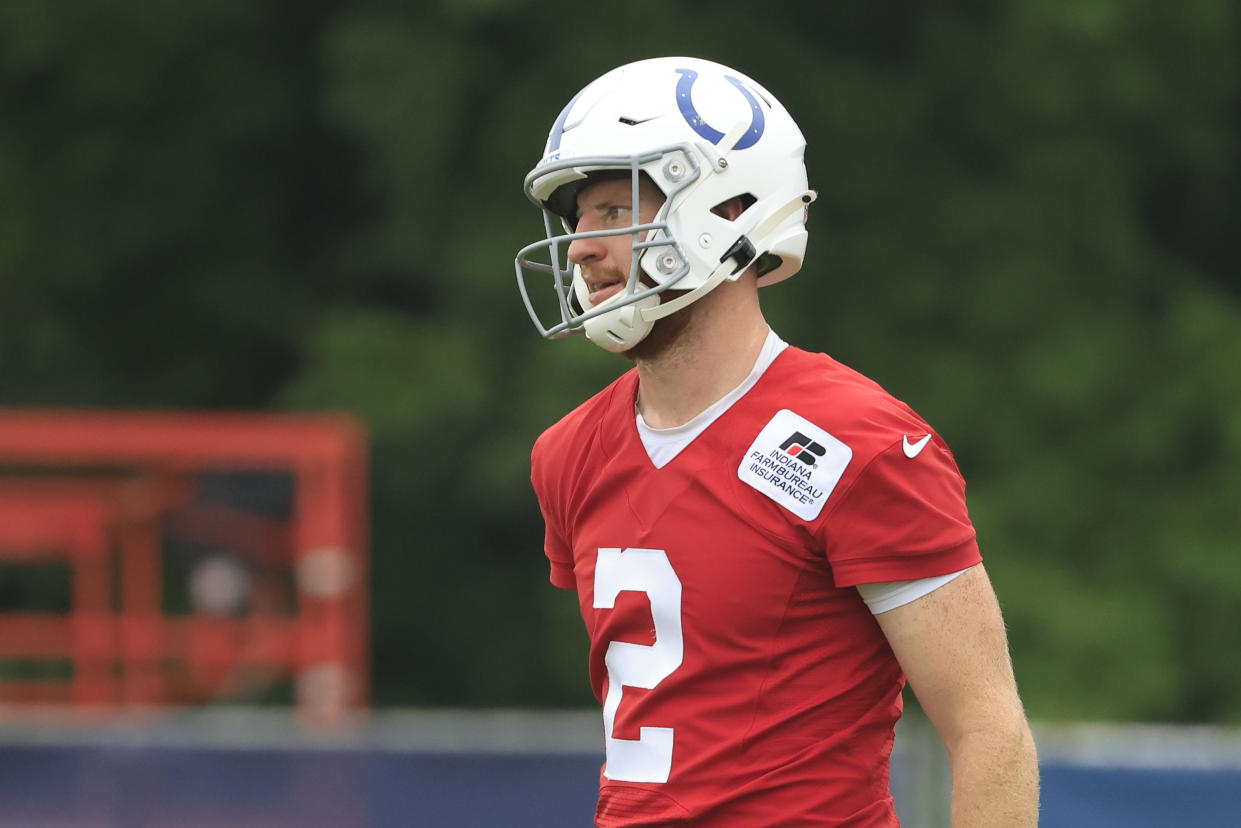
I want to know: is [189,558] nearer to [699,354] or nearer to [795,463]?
[699,354]

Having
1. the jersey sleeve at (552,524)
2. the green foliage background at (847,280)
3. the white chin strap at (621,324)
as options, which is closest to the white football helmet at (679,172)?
the white chin strap at (621,324)

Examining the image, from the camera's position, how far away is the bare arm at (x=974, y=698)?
1.99 meters

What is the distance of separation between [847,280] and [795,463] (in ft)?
21.7

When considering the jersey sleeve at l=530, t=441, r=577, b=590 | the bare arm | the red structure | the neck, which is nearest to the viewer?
the bare arm

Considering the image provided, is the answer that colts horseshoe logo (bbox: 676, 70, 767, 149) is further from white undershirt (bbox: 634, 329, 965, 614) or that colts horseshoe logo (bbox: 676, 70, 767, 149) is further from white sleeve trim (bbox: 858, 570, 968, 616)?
white sleeve trim (bbox: 858, 570, 968, 616)

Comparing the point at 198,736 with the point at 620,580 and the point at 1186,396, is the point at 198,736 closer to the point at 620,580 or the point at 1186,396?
the point at 620,580

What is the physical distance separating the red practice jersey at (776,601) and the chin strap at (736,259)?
157mm

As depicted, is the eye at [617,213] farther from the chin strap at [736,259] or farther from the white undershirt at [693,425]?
the white undershirt at [693,425]

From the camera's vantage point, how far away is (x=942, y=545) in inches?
78.7

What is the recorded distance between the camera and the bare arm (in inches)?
78.4

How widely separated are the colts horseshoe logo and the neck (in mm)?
206

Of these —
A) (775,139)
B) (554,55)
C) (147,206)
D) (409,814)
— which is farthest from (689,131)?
(147,206)

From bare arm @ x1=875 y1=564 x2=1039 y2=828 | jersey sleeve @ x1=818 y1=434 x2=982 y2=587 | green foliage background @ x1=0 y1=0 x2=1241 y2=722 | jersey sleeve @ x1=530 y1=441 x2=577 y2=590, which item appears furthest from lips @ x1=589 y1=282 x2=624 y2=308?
green foliage background @ x1=0 y1=0 x2=1241 y2=722

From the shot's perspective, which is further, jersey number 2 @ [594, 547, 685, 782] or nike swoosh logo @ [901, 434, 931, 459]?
jersey number 2 @ [594, 547, 685, 782]
